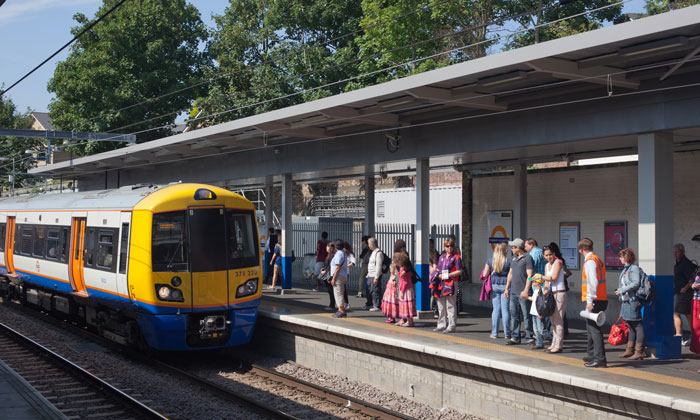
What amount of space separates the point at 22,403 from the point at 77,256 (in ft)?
22.3

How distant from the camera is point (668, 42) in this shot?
8281mm

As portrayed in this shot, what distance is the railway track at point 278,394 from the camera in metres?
9.66

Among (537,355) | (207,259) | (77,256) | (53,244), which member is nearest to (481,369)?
(537,355)

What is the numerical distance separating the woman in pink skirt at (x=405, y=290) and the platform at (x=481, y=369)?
264mm

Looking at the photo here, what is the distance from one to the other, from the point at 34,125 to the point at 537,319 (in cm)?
8119

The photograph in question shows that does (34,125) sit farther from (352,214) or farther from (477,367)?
(477,367)

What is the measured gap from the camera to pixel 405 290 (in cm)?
1262

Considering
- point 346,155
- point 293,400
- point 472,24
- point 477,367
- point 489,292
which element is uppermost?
point 472,24

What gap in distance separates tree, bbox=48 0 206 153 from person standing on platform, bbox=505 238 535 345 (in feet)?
104

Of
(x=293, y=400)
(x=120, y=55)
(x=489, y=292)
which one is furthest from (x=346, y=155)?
(x=120, y=55)

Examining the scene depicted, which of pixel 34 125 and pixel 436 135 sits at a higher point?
pixel 34 125

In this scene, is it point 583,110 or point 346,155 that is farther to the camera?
point 346,155

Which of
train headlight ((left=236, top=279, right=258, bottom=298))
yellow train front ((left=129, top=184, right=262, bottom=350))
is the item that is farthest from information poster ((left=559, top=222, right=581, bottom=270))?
yellow train front ((left=129, top=184, right=262, bottom=350))

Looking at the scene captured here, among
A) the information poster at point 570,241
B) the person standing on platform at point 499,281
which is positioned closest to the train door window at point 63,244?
the person standing on platform at point 499,281
